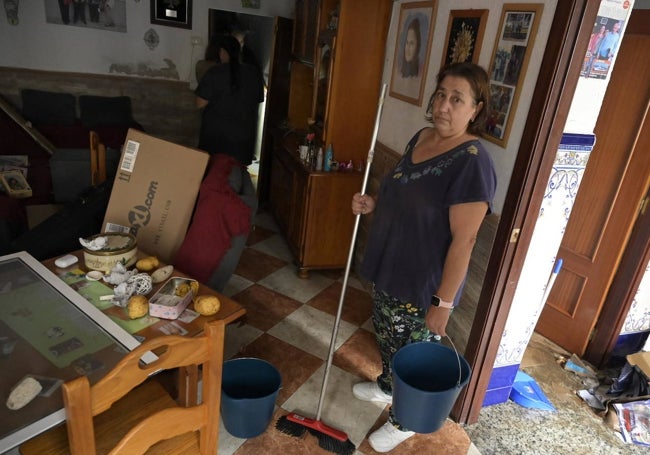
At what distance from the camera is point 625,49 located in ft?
7.15

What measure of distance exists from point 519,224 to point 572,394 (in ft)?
4.04

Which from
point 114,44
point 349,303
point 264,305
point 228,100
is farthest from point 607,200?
point 114,44

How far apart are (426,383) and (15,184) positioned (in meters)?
2.75

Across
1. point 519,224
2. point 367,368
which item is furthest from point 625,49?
point 367,368

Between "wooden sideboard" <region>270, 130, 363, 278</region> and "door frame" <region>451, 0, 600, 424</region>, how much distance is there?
1.26 m

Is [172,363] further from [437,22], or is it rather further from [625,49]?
[625,49]

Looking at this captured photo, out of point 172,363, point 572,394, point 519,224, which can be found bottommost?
point 572,394

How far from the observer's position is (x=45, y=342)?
1.17m

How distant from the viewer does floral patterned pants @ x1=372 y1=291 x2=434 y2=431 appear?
1.68 metres

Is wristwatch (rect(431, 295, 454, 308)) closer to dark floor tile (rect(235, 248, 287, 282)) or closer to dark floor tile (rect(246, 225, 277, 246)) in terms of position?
dark floor tile (rect(235, 248, 287, 282))

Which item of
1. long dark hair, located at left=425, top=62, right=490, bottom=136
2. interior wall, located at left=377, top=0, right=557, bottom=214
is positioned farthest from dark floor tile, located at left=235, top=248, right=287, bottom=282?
long dark hair, located at left=425, top=62, right=490, bottom=136

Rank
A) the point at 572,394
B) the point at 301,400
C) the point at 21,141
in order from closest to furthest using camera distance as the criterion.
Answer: the point at 301,400, the point at 572,394, the point at 21,141

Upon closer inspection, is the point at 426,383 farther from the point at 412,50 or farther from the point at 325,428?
the point at 412,50

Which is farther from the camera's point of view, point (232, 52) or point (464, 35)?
point (232, 52)
